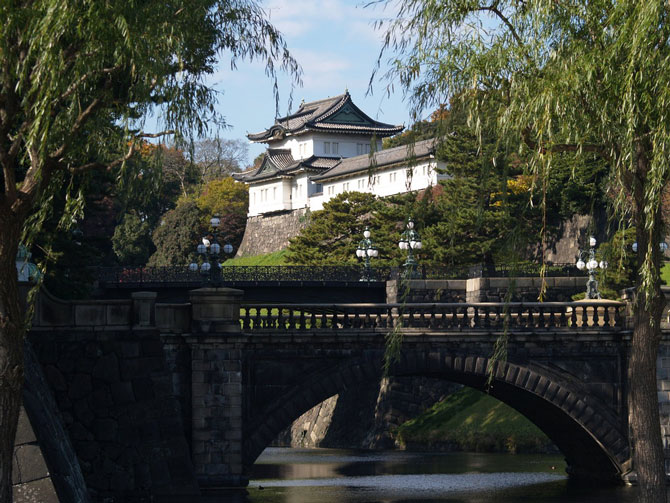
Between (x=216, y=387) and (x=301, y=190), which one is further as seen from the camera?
(x=301, y=190)

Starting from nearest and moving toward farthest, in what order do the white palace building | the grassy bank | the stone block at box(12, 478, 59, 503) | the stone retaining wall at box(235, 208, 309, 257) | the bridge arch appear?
the stone block at box(12, 478, 59, 503) < the bridge arch < the grassy bank < the white palace building < the stone retaining wall at box(235, 208, 309, 257)

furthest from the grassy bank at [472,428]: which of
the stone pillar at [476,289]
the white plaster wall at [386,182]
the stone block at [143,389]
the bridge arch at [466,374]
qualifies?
the white plaster wall at [386,182]

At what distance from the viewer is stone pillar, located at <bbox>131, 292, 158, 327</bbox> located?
2548 cm

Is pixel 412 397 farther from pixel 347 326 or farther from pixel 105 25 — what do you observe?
pixel 105 25

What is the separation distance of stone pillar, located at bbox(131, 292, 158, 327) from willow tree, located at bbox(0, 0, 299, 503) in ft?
27.9

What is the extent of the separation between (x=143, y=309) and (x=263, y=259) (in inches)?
2941

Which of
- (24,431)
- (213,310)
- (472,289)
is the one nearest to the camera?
(24,431)

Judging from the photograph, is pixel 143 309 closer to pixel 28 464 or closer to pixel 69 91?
pixel 28 464

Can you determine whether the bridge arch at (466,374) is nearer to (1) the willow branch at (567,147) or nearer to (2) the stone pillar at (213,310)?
(2) the stone pillar at (213,310)

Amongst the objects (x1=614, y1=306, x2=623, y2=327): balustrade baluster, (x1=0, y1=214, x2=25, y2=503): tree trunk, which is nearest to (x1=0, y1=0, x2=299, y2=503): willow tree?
(x1=0, y1=214, x2=25, y2=503): tree trunk

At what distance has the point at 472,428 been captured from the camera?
48250 mm

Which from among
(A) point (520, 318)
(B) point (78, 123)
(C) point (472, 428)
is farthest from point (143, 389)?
(C) point (472, 428)

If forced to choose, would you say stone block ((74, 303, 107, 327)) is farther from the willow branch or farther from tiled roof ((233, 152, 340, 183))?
tiled roof ((233, 152, 340, 183))

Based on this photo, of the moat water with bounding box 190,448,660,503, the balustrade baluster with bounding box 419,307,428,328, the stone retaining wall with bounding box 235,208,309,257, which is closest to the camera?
the moat water with bounding box 190,448,660,503
